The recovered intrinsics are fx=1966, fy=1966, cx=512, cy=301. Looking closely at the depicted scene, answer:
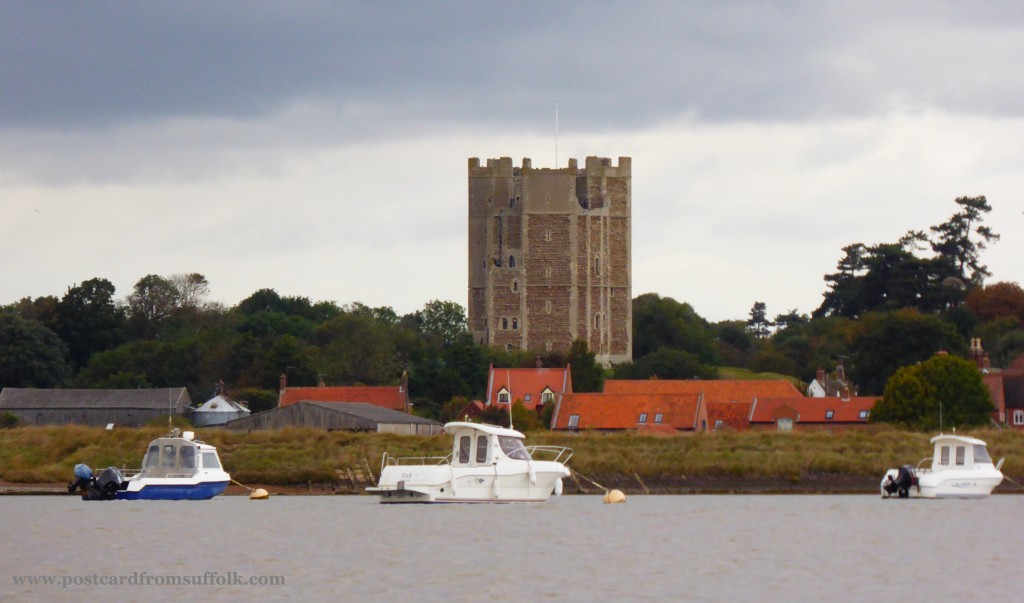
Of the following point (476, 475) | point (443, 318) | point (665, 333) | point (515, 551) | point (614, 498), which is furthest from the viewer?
point (443, 318)

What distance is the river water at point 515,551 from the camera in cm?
2839

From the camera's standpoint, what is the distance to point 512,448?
47.3 metres

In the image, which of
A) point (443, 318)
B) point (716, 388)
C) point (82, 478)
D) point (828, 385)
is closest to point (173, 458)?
point (82, 478)

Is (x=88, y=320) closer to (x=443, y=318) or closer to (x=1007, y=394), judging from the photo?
(x=443, y=318)

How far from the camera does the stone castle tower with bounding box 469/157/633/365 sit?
380 feet

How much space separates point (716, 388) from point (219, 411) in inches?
933

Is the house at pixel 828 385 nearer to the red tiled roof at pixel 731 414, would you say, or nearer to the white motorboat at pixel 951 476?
the red tiled roof at pixel 731 414

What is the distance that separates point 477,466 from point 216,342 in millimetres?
61520

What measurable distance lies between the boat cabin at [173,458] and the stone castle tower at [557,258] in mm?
66412

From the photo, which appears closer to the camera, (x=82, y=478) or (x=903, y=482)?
(x=82, y=478)

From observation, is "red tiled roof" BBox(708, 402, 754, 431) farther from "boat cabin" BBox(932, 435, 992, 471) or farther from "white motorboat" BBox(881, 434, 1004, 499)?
"white motorboat" BBox(881, 434, 1004, 499)

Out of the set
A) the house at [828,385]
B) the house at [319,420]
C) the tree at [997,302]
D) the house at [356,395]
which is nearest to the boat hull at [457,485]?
the house at [319,420]

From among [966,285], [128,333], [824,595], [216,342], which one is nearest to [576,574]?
[824,595]

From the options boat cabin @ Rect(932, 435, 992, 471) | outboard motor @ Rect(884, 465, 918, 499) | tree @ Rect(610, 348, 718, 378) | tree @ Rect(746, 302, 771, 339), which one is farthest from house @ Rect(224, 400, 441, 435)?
tree @ Rect(746, 302, 771, 339)
